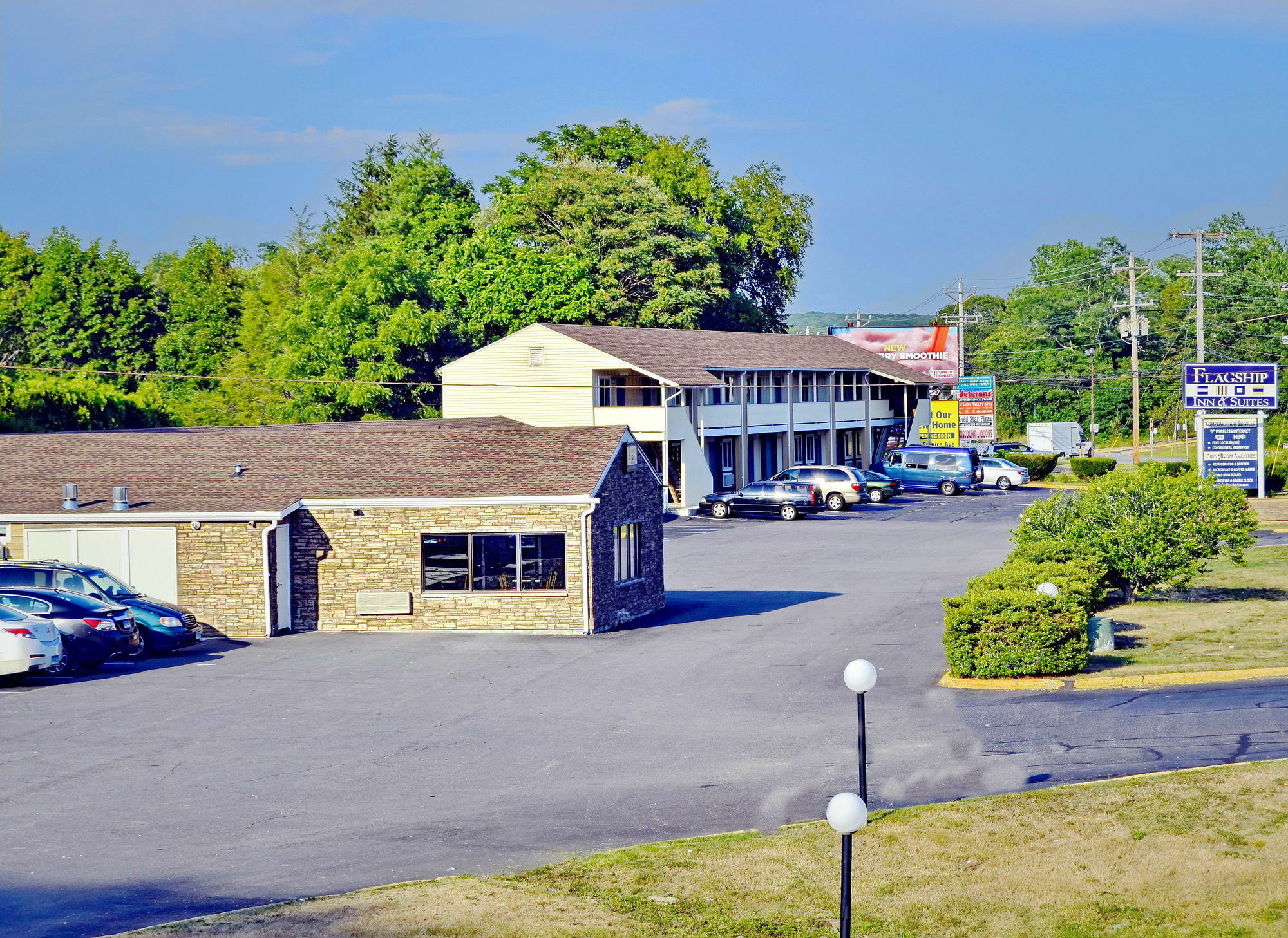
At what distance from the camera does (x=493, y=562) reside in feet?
87.2

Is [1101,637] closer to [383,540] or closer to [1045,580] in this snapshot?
[1045,580]

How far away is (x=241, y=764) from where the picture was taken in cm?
1611

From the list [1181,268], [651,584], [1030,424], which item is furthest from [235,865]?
[1181,268]

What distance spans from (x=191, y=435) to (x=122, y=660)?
8.98 metres

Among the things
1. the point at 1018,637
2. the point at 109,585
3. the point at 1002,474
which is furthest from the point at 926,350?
the point at 1018,637

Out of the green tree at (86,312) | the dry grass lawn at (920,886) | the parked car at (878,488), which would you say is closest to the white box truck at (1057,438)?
the parked car at (878,488)

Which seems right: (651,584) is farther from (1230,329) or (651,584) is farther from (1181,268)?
(1181,268)

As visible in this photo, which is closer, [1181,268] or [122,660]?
[122,660]

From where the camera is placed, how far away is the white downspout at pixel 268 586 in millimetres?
26469

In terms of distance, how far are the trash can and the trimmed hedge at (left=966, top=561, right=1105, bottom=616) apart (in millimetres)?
308

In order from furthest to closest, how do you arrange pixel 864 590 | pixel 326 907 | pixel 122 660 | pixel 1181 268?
pixel 1181 268, pixel 864 590, pixel 122 660, pixel 326 907

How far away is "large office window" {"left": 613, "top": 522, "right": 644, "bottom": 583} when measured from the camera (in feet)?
90.6

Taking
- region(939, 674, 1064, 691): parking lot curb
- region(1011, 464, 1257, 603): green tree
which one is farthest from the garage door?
region(1011, 464, 1257, 603): green tree

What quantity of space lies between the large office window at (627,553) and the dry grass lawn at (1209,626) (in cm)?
922
